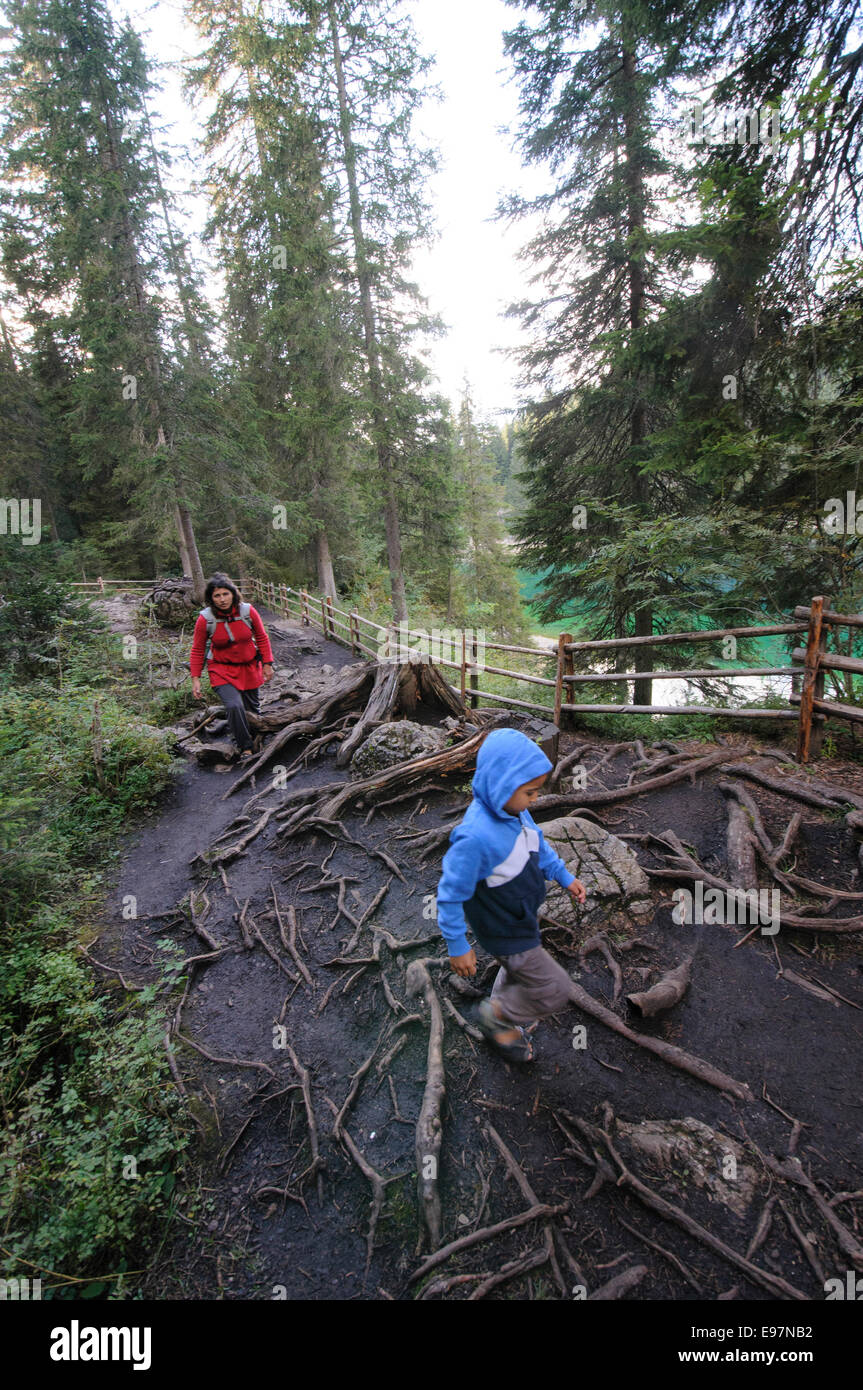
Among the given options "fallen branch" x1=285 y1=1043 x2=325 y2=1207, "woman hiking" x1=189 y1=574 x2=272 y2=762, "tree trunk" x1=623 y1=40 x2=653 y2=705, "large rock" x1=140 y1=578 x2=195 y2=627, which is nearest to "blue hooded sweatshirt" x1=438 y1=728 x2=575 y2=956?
"fallen branch" x1=285 y1=1043 x2=325 y2=1207

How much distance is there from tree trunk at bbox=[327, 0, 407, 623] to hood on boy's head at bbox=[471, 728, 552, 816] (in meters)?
13.0

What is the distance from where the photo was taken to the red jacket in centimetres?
593

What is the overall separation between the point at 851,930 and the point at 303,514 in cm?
1705

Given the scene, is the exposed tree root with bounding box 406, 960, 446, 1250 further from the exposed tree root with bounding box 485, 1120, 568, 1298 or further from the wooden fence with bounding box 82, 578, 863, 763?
the wooden fence with bounding box 82, 578, 863, 763

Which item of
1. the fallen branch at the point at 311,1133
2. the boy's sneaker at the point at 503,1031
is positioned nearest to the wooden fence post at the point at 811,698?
the boy's sneaker at the point at 503,1031

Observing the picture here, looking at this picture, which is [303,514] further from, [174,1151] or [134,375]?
[174,1151]

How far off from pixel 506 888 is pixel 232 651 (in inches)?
191

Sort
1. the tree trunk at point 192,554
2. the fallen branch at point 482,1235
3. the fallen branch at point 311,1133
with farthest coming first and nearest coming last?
1. the tree trunk at point 192,554
2. the fallen branch at point 311,1133
3. the fallen branch at point 482,1235

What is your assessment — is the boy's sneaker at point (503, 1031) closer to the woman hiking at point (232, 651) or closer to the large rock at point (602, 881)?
the large rock at point (602, 881)

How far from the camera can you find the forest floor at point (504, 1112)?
2.02m

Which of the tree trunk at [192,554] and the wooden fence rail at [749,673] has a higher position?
the tree trunk at [192,554]

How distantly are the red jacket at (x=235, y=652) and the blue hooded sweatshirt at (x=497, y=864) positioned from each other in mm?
4253

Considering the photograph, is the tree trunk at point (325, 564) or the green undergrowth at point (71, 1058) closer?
the green undergrowth at point (71, 1058)

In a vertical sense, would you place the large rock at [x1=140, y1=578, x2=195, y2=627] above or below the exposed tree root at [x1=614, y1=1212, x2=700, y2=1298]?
above
